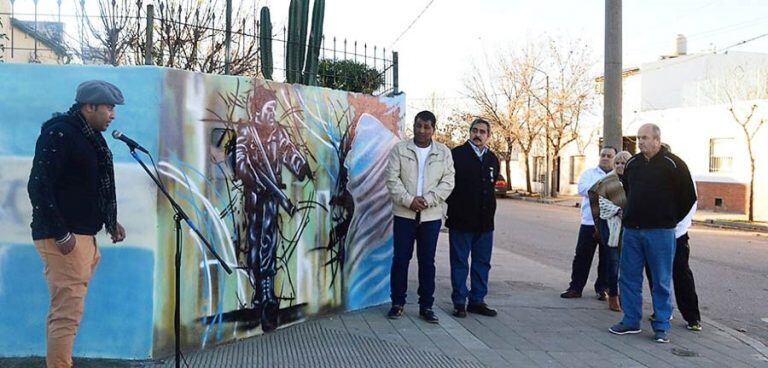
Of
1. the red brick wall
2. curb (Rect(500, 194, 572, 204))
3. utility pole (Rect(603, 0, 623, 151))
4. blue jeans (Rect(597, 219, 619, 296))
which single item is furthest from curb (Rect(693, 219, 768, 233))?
blue jeans (Rect(597, 219, 619, 296))

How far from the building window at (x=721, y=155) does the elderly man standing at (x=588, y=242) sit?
19.1 metres

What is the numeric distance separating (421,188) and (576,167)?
31.7 m

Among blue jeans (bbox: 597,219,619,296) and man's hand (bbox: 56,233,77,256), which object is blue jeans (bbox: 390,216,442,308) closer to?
blue jeans (bbox: 597,219,619,296)

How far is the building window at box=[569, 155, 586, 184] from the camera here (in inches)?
1393

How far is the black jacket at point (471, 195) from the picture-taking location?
6.20 metres

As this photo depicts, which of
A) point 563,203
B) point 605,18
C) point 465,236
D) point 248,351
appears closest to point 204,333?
point 248,351

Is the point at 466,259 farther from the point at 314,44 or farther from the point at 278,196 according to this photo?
the point at 314,44

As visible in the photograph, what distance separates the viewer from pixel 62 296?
3.94 meters

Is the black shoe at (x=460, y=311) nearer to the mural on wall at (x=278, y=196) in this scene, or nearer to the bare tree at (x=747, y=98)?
the mural on wall at (x=278, y=196)

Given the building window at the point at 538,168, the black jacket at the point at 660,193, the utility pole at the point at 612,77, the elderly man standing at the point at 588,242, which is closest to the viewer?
the black jacket at the point at 660,193

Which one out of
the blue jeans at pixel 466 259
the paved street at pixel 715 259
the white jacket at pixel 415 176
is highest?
the white jacket at pixel 415 176

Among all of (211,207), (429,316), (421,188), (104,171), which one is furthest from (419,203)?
(104,171)

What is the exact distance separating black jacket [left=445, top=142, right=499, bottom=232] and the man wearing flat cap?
10.3 feet

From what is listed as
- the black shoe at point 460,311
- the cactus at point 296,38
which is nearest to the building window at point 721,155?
the black shoe at point 460,311
